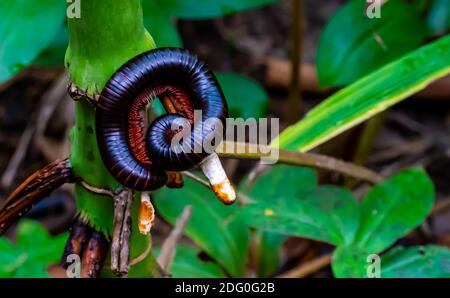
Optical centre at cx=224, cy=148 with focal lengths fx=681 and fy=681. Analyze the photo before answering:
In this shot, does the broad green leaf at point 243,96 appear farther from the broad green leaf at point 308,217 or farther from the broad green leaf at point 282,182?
the broad green leaf at point 308,217

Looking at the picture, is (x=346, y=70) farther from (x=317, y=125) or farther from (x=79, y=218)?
(x=79, y=218)

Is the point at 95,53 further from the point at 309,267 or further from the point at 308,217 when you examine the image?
the point at 309,267

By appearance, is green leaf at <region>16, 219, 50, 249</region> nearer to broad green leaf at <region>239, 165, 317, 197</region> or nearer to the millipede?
broad green leaf at <region>239, 165, 317, 197</region>

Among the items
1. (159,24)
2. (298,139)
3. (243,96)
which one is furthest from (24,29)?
(243,96)

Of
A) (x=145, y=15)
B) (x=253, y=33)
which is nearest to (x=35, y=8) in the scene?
(x=145, y=15)

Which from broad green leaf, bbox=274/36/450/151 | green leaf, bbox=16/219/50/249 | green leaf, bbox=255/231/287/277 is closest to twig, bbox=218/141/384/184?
broad green leaf, bbox=274/36/450/151
